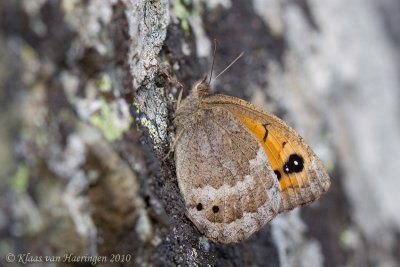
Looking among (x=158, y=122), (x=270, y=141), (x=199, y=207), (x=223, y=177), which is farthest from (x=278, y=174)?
(x=158, y=122)

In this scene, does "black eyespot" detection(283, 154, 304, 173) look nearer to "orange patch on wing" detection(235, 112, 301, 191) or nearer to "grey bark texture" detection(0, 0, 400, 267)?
"orange patch on wing" detection(235, 112, 301, 191)

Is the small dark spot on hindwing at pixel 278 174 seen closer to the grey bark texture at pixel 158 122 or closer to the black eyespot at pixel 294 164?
the black eyespot at pixel 294 164

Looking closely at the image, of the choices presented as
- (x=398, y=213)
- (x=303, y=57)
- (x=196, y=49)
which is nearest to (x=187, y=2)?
(x=196, y=49)

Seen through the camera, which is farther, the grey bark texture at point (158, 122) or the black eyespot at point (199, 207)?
the black eyespot at point (199, 207)

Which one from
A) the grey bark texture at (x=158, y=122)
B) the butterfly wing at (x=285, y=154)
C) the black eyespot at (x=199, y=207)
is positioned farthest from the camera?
the butterfly wing at (x=285, y=154)

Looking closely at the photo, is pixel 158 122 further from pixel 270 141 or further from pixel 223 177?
pixel 270 141

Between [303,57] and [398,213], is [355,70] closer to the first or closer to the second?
[303,57]

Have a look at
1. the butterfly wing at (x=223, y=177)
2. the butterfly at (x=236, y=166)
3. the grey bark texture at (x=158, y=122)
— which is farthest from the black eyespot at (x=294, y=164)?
the grey bark texture at (x=158, y=122)
